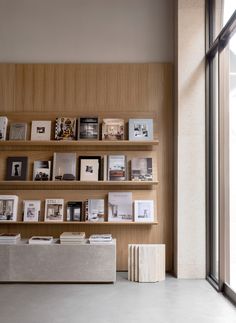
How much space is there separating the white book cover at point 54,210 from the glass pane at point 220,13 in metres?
2.84

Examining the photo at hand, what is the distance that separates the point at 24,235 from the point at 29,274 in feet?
2.36

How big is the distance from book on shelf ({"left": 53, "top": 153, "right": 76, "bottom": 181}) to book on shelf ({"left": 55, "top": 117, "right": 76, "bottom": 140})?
0.24 metres

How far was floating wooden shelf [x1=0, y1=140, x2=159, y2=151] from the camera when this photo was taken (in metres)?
4.74

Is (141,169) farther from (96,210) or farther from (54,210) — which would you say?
(54,210)

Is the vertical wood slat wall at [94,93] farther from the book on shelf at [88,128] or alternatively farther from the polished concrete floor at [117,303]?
the polished concrete floor at [117,303]

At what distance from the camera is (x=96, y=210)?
4855 mm

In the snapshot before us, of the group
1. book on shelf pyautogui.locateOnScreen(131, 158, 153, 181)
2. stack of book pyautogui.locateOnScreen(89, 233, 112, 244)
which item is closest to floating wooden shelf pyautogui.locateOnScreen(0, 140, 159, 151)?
book on shelf pyautogui.locateOnScreen(131, 158, 153, 181)

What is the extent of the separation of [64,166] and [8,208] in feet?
2.97

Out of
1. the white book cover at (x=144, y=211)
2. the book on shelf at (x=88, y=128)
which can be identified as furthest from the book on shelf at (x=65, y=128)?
the white book cover at (x=144, y=211)

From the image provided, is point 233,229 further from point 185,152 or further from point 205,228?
point 185,152

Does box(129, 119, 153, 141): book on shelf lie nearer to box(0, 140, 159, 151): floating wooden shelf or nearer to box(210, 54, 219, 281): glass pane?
box(0, 140, 159, 151): floating wooden shelf

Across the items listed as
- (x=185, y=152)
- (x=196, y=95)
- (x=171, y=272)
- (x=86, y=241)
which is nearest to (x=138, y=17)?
(x=196, y=95)

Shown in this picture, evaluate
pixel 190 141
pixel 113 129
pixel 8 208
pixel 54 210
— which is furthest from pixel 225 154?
pixel 8 208

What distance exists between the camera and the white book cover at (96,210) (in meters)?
4.83
